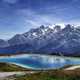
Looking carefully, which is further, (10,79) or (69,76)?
(10,79)

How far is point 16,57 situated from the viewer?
344 feet

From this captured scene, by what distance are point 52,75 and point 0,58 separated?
234ft

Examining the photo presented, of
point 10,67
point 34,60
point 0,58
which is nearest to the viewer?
point 10,67

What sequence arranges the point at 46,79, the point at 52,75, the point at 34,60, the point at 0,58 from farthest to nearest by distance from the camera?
1. the point at 0,58
2. the point at 34,60
3. the point at 52,75
4. the point at 46,79

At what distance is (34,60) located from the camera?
320 feet

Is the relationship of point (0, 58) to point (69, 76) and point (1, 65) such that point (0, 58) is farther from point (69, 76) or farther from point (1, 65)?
point (69, 76)

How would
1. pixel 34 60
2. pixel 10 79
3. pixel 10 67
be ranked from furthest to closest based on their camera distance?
pixel 34 60 → pixel 10 67 → pixel 10 79

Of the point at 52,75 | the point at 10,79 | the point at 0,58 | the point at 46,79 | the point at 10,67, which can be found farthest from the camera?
the point at 0,58

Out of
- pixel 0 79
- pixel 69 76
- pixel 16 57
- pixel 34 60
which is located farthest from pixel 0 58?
pixel 69 76

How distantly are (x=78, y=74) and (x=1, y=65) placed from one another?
128ft

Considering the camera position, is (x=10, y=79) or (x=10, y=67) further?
(x=10, y=67)

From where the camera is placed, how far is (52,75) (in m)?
33.9

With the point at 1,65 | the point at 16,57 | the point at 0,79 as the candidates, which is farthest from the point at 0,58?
the point at 0,79

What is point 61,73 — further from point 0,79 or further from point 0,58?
point 0,58
